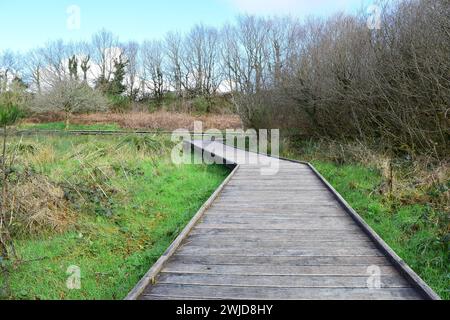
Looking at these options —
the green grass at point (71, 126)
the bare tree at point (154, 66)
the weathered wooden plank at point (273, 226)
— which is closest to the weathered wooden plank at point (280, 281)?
the weathered wooden plank at point (273, 226)

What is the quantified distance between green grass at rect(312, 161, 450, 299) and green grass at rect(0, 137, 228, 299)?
2.85 m

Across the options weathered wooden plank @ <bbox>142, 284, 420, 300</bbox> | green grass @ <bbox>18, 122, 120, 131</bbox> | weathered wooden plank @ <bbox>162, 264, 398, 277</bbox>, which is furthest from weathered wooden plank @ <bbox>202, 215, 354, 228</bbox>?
green grass @ <bbox>18, 122, 120, 131</bbox>

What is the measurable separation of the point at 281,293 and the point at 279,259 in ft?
2.19

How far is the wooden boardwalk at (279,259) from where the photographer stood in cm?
271

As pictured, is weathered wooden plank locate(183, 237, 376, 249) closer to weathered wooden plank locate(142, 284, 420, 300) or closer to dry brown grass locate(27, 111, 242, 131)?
weathered wooden plank locate(142, 284, 420, 300)

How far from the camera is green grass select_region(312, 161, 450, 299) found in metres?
3.62

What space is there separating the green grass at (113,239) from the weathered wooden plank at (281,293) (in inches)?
35.6

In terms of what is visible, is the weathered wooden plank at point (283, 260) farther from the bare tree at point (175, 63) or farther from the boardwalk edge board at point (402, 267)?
the bare tree at point (175, 63)

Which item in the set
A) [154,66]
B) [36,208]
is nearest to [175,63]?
[154,66]

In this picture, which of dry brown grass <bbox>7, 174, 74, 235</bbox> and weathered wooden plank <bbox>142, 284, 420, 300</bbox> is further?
dry brown grass <bbox>7, 174, 74, 235</bbox>

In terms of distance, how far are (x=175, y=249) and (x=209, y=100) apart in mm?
37290

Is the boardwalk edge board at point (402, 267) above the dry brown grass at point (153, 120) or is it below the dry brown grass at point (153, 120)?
below

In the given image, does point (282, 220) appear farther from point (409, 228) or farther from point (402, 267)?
point (402, 267)
